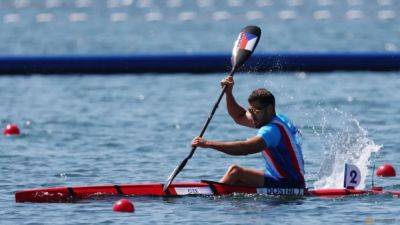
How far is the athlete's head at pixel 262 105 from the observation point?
1195 cm

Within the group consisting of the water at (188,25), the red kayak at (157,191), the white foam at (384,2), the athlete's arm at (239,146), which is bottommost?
the red kayak at (157,191)

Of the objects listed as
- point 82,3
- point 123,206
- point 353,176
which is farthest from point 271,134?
point 82,3

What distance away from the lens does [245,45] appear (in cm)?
1362

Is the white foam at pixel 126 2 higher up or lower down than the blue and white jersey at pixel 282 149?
higher up

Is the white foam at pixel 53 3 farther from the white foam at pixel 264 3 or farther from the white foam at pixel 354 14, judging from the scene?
the white foam at pixel 354 14

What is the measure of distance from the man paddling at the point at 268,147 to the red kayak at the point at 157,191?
6cm

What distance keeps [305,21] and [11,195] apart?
29.0m

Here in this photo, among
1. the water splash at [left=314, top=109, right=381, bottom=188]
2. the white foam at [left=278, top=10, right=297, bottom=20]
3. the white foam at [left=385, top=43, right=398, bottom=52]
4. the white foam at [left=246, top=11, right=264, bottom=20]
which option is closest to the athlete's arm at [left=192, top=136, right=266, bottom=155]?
the water splash at [left=314, top=109, right=381, bottom=188]

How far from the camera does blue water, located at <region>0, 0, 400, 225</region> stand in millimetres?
11797

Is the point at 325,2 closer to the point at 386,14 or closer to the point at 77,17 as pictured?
the point at 386,14

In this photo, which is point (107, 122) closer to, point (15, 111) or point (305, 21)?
point (15, 111)

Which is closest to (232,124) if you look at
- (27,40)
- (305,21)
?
(27,40)

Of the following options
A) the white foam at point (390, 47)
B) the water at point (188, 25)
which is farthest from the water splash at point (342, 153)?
the white foam at point (390, 47)

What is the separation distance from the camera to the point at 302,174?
12211mm
